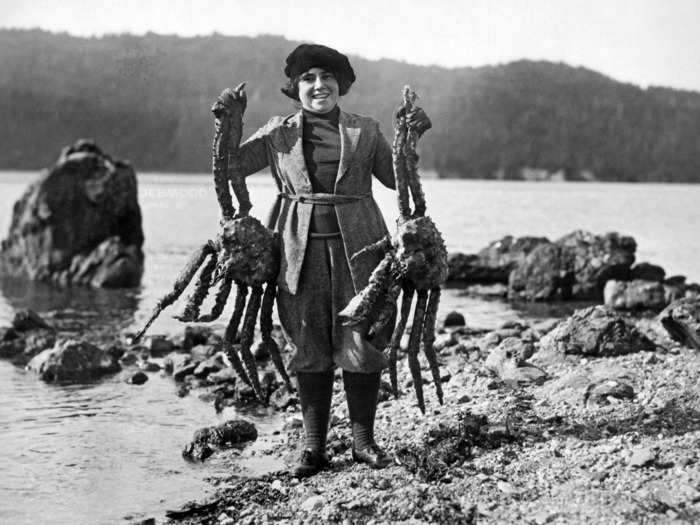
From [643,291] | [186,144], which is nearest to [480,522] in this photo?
[643,291]

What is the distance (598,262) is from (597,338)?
1145 cm

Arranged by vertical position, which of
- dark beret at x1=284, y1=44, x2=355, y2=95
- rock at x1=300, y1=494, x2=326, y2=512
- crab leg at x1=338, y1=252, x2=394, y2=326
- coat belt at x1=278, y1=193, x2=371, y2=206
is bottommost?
rock at x1=300, y1=494, x2=326, y2=512

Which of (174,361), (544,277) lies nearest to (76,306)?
(174,361)

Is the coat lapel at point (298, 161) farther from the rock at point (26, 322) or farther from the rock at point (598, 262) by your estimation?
the rock at point (598, 262)

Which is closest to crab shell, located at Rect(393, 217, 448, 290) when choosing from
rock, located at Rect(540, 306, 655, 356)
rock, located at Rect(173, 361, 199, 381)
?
rock, located at Rect(540, 306, 655, 356)

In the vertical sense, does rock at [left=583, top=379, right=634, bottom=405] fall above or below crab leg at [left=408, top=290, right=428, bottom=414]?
below

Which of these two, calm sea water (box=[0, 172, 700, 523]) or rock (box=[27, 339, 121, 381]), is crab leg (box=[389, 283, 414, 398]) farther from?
rock (box=[27, 339, 121, 381])

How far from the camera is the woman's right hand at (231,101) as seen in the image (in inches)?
206

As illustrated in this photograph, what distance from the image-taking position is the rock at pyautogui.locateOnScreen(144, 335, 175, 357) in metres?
11.2

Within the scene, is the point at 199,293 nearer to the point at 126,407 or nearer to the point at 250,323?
the point at 250,323

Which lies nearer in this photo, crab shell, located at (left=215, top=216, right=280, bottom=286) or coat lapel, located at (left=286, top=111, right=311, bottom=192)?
crab shell, located at (left=215, top=216, right=280, bottom=286)

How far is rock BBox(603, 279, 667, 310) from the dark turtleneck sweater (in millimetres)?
10704

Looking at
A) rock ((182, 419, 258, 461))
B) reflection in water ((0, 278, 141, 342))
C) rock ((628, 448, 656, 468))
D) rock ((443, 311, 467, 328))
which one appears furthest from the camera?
reflection in water ((0, 278, 141, 342))

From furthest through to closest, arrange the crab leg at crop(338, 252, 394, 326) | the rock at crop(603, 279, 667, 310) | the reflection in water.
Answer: the rock at crop(603, 279, 667, 310) → the reflection in water → the crab leg at crop(338, 252, 394, 326)
